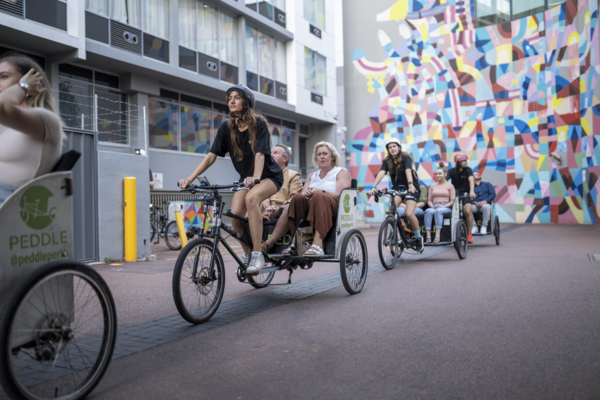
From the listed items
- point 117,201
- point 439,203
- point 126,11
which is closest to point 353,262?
point 439,203

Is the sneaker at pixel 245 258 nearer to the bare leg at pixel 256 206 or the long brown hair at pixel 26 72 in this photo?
the bare leg at pixel 256 206

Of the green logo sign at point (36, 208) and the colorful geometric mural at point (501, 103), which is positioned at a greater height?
the colorful geometric mural at point (501, 103)

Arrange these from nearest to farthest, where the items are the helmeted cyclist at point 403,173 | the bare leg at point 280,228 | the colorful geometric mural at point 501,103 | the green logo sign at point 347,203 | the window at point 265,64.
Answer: the bare leg at point 280,228 → the green logo sign at point 347,203 → the helmeted cyclist at point 403,173 → the colorful geometric mural at point 501,103 → the window at point 265,64

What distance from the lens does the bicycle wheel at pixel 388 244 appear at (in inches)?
333

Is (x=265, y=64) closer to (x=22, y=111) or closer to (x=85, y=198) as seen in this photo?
(x=85, y=198)

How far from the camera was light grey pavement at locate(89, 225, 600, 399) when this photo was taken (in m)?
3.04

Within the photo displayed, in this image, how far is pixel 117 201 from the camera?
34.0 feet

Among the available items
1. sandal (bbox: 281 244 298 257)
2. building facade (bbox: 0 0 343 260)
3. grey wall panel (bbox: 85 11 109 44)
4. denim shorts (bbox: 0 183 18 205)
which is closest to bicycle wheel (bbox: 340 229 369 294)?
sandal (bbox: 281 244 298 257)

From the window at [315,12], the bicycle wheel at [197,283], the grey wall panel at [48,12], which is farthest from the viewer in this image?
the window at [315,12]

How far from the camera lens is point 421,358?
355 centimetres

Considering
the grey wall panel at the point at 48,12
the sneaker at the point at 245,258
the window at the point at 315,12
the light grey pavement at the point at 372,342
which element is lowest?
the light grey pavement at the point at 372,342

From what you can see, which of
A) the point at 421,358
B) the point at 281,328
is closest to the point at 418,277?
the point at 281,328

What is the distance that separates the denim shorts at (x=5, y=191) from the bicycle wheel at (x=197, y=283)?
5.32 feet

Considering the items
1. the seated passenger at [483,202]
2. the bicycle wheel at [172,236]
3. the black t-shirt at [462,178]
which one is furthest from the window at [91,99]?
the seated passenger at [483,202]
